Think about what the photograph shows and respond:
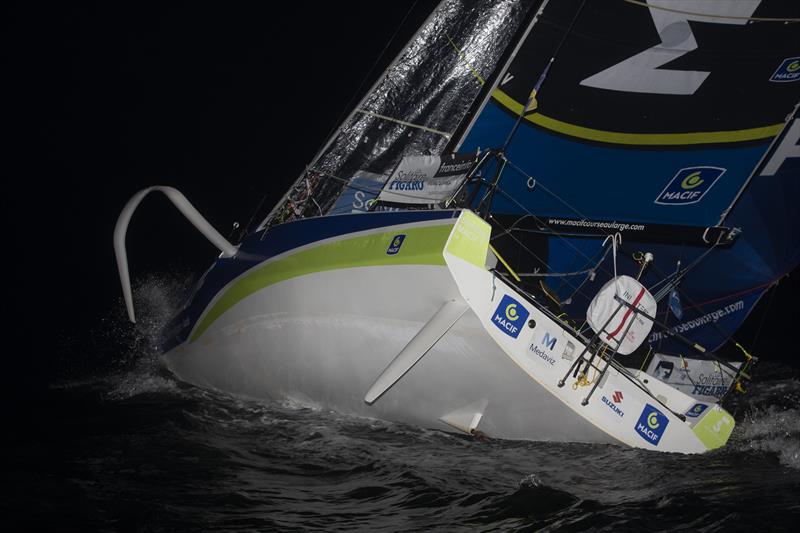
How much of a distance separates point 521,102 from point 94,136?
6162 millimetres

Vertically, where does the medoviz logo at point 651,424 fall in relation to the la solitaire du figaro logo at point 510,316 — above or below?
below

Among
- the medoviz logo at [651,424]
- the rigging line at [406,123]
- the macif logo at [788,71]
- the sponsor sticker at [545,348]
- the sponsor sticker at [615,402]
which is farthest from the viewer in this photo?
the rigging line at [406,123]

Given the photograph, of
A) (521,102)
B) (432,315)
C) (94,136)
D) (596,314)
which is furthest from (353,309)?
(94,136)

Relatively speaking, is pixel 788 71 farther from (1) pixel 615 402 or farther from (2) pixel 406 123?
(1) pixel 615 402

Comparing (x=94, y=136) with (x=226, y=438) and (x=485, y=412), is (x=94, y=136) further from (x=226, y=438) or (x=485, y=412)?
(x=485, y=412)

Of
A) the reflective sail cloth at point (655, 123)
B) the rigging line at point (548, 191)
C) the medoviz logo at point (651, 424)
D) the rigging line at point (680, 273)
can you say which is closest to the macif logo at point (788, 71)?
the reflective sail cloth at point (655, 123)

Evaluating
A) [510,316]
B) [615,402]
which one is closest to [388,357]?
[510,316]

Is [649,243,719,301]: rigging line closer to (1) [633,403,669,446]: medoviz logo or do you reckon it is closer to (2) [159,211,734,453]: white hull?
(2) [159,211,734,453]: white hull

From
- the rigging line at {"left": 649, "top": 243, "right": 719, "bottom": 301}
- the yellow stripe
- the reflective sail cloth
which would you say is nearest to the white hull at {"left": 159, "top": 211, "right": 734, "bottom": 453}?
the rigging line at {"left": 649, "top": 243, "right": 719, "bottom": 301}

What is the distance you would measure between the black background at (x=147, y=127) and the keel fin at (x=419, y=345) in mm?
3242

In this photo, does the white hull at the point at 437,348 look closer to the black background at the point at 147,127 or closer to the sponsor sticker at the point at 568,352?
the sponsor sticker at the point at 568,352

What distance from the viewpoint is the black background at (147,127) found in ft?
28.5

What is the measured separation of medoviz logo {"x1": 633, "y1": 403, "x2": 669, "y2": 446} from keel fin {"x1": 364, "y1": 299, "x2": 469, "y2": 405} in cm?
143

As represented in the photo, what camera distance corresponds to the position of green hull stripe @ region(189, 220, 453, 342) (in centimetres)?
504
